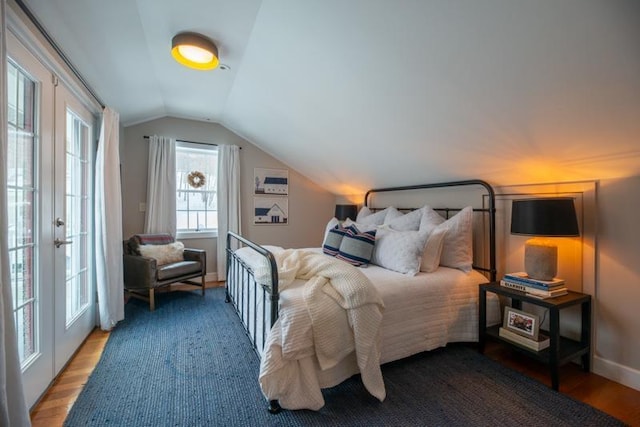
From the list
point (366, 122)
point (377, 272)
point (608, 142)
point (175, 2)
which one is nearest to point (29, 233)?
point (175, 2)

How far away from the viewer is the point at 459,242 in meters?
2.61

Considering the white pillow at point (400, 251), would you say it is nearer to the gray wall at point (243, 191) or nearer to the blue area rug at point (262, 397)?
the blue area rug at point (262, 397)

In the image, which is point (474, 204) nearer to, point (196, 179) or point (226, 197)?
point (226, 197)

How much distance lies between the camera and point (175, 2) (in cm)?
183

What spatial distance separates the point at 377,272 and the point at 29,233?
231 cm

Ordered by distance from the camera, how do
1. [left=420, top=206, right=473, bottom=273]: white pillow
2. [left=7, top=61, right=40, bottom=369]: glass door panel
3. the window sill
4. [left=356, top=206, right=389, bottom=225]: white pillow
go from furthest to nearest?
the window sill < [left=356, top=206, right=389, bottom=225]: white pillow < [left=420, top=206, right=473, bottom=273]: white pillow < [left=7, top=61, right=40, bottom=369]: glass door panel

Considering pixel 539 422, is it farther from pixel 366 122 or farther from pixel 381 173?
pixel 381 173

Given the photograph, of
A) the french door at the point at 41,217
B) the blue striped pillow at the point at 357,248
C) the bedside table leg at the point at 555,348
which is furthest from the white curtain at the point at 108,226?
the bedside table leg at the point at 555,348

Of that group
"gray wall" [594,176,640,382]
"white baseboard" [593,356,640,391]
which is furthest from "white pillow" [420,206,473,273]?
"white baseboard" [593,356,640,391]

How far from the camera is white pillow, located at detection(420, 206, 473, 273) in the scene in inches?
101

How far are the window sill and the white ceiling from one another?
179 centimetres

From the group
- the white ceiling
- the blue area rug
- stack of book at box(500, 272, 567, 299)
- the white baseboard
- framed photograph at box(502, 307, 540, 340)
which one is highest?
the white ceiling

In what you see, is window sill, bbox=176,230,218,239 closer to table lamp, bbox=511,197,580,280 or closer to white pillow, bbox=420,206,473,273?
white pillow, bbox=420,206,473,273

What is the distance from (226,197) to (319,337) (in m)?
3.17
